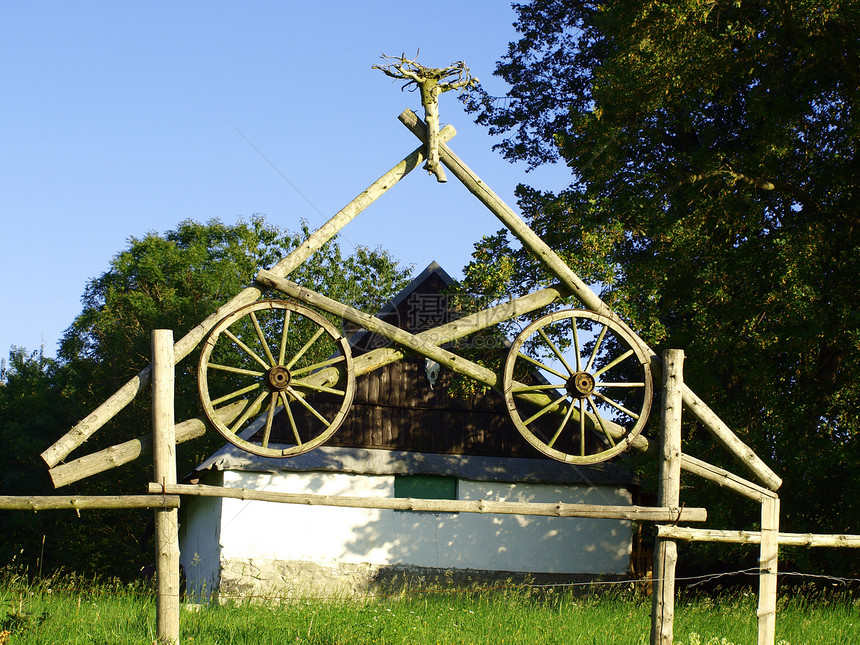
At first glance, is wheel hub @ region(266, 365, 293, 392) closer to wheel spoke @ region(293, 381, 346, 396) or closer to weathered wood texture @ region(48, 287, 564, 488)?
wheel spoke @ region(293, 381, 346, 396)

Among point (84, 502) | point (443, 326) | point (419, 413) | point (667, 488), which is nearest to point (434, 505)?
point (443, 326)

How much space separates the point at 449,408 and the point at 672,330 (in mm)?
4093

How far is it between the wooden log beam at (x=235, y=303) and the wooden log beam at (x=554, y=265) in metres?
0.26

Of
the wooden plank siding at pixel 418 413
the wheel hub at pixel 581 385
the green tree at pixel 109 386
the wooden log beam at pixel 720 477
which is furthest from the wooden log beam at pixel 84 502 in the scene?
the green tree at pixel 109 386

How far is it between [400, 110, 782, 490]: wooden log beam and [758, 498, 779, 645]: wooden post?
26 cm

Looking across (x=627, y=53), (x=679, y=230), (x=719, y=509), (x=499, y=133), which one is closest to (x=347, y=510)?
(x=719, y=509)

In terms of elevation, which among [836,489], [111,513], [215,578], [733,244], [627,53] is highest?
[627,53]

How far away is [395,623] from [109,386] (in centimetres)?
1747

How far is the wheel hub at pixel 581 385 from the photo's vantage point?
755 cm

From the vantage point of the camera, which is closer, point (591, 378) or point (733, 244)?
point (591, 378)

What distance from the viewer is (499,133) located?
772 inches

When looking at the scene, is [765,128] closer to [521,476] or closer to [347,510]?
[521,476]

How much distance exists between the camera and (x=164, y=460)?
712 cm

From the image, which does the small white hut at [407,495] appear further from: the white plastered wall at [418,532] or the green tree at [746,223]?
the green tree at [746,223]
